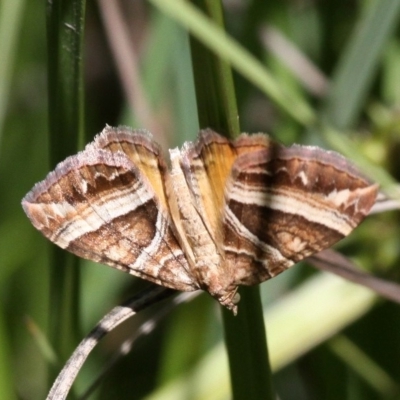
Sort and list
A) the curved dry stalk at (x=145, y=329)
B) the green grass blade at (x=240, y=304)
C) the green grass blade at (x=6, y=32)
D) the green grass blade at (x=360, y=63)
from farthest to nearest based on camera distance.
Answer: the green grass blade at (x=360, y=63)
the green grass blade at (x=6, y=32)
the curved dry stalk at (x=145, y=329)
the green grass blade at (x=240, y=304)

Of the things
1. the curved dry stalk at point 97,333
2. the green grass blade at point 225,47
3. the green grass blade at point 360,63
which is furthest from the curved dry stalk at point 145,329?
the green grass blade at point 360,63

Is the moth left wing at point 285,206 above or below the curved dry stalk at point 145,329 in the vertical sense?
above

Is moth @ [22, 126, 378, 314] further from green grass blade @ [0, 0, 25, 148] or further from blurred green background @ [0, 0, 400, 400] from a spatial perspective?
green grass blade @ [0, 0, 25, 148]

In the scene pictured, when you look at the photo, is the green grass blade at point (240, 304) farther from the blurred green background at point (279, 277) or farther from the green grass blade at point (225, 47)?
the blurred green background at point (279, 277)

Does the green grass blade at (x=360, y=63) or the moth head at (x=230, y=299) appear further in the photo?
the green grass blade at (x=360, y=63)

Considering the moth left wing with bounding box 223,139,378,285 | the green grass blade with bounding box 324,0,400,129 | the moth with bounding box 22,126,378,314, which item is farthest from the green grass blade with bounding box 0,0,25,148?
the green grass blade with bounding box 324,0,400,129

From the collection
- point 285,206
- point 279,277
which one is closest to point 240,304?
point 285,206

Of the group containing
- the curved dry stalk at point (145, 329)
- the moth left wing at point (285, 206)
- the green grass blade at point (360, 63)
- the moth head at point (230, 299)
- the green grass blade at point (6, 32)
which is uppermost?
the green grass blade at point (6, 32)
